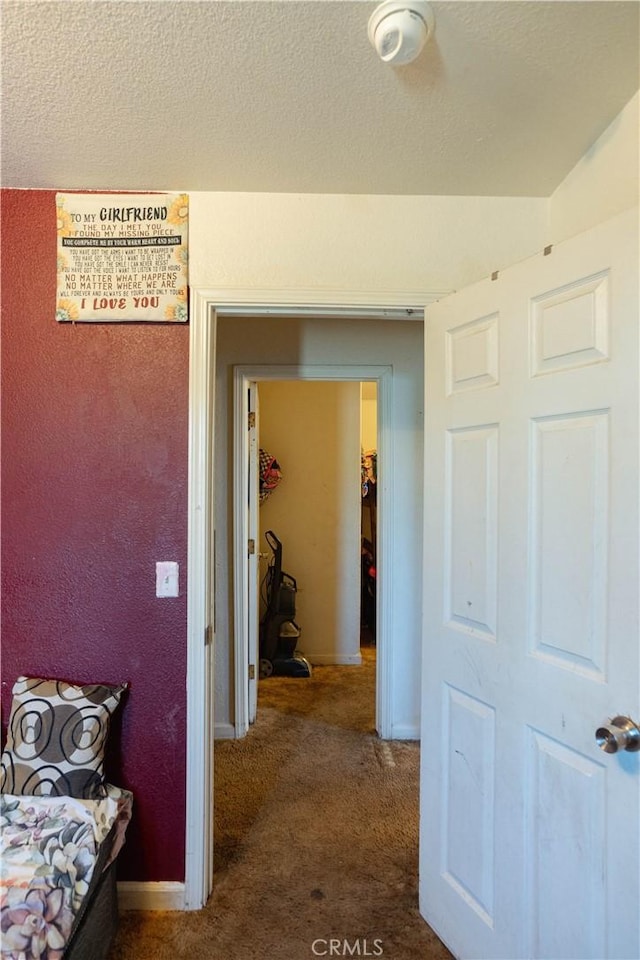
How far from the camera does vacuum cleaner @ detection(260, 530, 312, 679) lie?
11.7 feet

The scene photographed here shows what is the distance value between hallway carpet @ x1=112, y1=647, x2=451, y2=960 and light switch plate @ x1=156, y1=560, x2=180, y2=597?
106cm

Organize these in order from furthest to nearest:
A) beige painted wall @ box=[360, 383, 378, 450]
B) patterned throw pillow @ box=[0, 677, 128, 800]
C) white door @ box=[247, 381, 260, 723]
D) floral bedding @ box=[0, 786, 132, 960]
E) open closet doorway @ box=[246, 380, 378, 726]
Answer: beige painted wall @ box=[360, 383, 378, 450] < open closet doorway @ box=[246, 380, 378, 726] < white door @ box=[247, 381, 260, 723] < patterned throw pillow @ box=[0, 677, 128, 800] < floral bedding @ box=[0, 786, 132, 960]

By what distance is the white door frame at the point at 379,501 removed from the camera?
8.71ft

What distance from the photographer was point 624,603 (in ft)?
3.31

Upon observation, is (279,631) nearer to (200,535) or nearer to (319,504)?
(319,504)

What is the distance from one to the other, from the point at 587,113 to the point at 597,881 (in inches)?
73.6

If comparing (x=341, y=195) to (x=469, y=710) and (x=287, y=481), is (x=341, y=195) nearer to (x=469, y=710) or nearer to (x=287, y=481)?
(x=469, y=710)

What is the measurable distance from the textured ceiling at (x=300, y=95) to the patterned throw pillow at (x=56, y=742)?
1655 mm

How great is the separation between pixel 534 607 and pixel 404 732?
1885 mm

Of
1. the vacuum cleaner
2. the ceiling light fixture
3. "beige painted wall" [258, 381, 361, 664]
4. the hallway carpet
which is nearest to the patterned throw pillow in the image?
the hallway carpet

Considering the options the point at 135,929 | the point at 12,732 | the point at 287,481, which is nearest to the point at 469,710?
the point at 135,929

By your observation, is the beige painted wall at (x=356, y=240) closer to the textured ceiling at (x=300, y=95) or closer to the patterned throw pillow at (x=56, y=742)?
the textured ceiling at (x=300, y=95)

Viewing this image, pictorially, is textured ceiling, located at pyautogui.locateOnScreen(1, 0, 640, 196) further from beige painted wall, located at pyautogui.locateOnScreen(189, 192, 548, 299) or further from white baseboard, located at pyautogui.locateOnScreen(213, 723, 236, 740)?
white baseboard, located at pyautogui.locateOnScreen(213, 723, 236, 740)

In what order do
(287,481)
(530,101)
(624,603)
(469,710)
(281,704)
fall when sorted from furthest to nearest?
(287,481) < (281,704) < (469,710) < (530,101) < (624,603)
